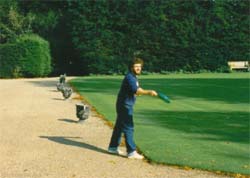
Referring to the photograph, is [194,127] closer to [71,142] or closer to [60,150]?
[71,142]

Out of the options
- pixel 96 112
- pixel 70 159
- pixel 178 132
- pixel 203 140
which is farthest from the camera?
pixel 96 112

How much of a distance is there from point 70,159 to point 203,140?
9.97 feet

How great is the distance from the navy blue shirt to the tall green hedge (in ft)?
99.0

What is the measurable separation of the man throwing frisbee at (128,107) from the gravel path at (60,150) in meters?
0.22

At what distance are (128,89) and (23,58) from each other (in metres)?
30.6

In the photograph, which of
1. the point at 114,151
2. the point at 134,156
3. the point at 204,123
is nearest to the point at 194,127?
the point at 204,123

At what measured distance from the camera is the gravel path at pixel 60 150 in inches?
322

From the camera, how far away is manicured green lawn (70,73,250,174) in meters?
9.19

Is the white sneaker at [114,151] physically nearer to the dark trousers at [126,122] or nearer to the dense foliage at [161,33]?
the dark trousers at [126,122]

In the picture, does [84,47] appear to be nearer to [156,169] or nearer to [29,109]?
[29,109]

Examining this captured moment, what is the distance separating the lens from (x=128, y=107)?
9.41m

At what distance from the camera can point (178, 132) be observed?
12.0m

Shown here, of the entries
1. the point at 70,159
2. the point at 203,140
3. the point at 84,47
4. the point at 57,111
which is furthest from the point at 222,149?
the point at 84,47

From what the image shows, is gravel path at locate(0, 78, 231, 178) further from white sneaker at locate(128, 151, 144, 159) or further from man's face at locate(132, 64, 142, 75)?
man's face at locate(132, 64, 142, 75)
